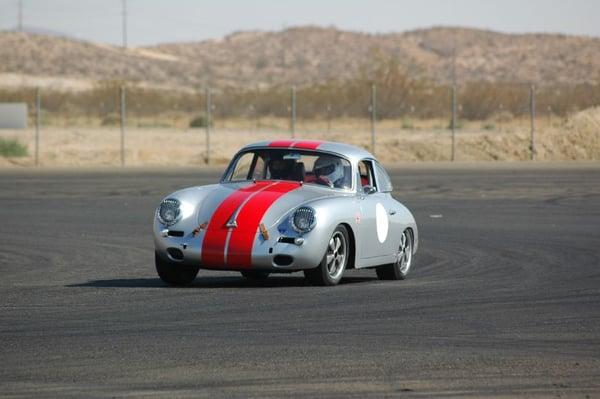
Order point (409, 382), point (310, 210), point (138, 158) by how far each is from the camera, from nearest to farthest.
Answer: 1. point (409, 382)
2. point (310, 210)
3. point (138, 158)

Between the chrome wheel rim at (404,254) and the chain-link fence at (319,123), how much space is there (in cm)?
3174

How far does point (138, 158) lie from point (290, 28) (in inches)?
5489

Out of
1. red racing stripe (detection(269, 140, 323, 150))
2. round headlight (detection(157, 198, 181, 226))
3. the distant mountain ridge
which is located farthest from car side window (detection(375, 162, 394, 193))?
the distant mountain ridge

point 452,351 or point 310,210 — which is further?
point 310,210

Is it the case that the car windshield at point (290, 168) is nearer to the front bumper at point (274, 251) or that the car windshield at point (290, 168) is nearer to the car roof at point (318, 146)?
the car roof at point (318, 146)

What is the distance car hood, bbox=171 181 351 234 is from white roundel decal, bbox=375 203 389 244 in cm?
65

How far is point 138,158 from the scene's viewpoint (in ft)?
165

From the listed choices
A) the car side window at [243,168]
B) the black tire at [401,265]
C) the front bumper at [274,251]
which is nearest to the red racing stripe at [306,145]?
the car side window at [243,168]

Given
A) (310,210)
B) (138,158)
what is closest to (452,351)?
(310,210)

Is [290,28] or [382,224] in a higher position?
[290,28]

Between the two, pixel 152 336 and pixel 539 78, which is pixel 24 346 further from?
pixel 539 78

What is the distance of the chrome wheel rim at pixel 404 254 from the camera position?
17453mm

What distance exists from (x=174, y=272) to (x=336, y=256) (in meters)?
1.67

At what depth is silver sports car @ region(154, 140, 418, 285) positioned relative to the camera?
1532 cm
